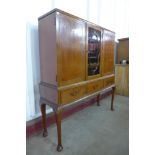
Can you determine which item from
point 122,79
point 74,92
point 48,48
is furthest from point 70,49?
point 122,79

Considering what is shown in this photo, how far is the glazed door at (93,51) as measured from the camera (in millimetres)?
1986

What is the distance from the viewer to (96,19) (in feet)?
9.92

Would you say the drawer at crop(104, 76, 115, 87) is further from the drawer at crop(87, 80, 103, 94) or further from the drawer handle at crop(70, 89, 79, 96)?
the drawer handle at crop(70, 89, 79, 96)

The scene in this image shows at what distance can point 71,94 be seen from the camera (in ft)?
5.58

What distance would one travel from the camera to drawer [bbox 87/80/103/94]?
2.02 m

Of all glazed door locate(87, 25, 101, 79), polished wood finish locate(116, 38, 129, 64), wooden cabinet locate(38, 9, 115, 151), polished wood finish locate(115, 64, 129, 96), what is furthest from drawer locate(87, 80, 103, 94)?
polished wood finish locate(116, 38, 129, 64)

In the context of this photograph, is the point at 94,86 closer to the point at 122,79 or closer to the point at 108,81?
the point at 108,81

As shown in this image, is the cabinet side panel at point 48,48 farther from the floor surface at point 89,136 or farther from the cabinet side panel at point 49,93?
the floor surface at point 89,136

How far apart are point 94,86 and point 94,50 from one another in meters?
0.56

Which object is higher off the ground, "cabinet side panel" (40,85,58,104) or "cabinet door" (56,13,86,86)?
"cabinet door" (56,13,86,86)

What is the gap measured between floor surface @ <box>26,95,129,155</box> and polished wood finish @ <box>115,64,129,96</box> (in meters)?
1.12

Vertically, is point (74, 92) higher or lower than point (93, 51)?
lower

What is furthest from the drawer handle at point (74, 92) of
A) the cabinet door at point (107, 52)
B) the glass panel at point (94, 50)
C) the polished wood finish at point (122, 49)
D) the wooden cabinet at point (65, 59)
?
the polished wood finish at point (122, 49)
